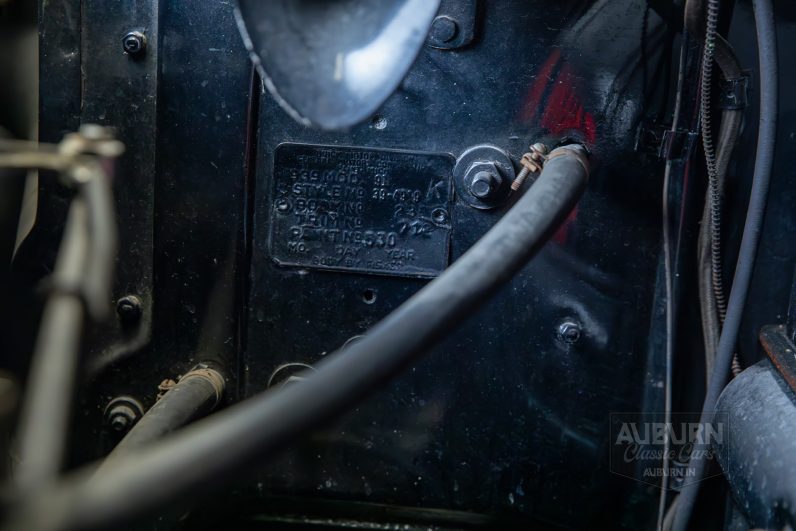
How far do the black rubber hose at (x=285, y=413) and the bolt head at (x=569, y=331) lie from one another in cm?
34

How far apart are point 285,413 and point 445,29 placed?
736mm

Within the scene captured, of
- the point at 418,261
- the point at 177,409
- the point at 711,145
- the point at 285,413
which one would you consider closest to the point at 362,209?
the point at 418,261

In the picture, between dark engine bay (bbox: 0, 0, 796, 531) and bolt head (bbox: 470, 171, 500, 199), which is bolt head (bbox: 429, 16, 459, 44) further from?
bolt head (bbox: 470, 171, 500, 199)

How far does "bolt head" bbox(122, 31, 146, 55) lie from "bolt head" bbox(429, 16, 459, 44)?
0.44 meters

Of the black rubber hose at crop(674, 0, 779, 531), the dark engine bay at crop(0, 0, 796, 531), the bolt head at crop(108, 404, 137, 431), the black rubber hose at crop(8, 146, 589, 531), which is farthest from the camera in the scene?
the bolt head at crop(108, 404, 137, 431)

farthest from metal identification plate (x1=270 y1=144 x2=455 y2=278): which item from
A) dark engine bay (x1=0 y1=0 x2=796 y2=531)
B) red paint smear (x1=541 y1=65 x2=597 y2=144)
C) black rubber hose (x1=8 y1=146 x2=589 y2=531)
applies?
black rubber hose (x1=8 y1=146 x2=589 y2=531)

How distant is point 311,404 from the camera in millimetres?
553

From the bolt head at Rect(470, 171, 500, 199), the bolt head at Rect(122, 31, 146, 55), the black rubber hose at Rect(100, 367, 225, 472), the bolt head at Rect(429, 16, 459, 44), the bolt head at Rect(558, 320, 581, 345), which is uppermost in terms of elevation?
the bolt head at Rect(429, 16, 459, 44)

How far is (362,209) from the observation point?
1163 millimetres

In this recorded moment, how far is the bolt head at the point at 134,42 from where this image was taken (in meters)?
1.15

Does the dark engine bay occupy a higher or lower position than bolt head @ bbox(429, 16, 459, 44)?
lower

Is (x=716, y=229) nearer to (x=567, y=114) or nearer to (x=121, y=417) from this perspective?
(x=567, y=114)

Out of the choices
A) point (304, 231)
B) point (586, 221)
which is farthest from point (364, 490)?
point (586, 221)

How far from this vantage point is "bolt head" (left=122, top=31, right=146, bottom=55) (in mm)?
1146
